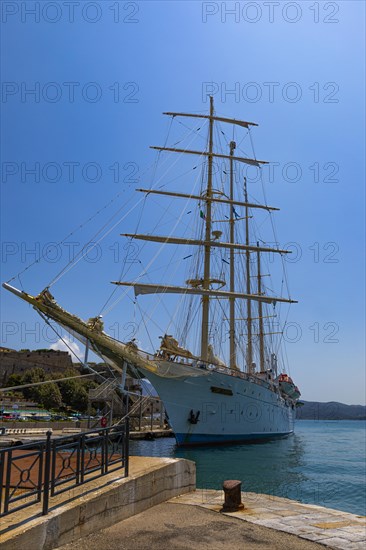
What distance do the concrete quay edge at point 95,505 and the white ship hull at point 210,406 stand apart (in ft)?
73.4

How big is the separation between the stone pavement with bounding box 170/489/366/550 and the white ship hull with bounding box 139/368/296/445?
21.8 metres

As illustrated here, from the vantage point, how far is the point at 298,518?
7.15 metres

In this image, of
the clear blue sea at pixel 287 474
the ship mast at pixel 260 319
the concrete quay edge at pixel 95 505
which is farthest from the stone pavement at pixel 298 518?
the ship mast at pixel 260 319

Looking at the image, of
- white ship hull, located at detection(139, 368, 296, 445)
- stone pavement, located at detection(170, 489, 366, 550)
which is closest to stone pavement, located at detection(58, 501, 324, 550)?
stone pavement, located at detection(170, 489, 366, 550)

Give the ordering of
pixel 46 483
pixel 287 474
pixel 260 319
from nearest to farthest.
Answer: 1. pixel 46 483
2. pixel 287 474
3. pixel 260 319

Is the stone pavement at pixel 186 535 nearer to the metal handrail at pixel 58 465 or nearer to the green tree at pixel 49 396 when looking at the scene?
the metal handrail at pixel 58 465

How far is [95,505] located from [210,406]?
2714 cm

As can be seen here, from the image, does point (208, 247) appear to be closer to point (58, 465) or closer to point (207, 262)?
point (207, 262)

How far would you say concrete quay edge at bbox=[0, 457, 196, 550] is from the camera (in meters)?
4.62

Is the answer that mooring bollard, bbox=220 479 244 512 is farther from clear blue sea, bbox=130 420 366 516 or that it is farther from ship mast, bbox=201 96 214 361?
ship mast, bbox=201 96 214 361

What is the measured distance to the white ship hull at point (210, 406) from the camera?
30.5 meters

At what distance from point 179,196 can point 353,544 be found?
109ft

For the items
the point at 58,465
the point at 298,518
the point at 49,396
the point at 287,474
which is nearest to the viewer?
the point at 298,518

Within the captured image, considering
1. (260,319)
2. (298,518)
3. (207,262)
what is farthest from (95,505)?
(260,319)
